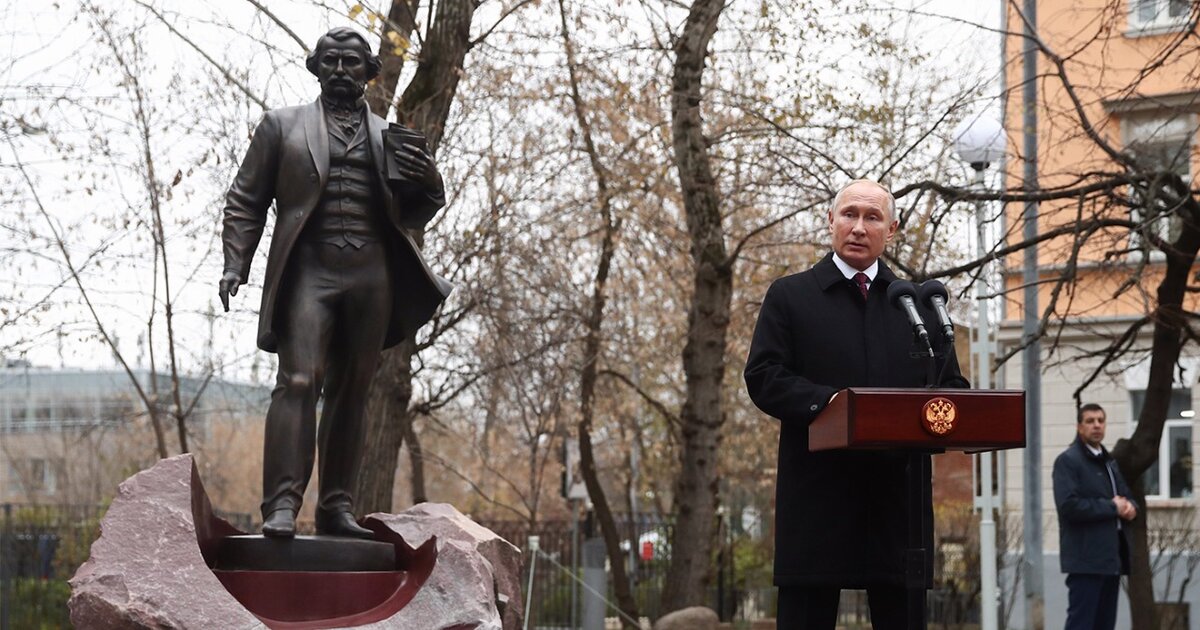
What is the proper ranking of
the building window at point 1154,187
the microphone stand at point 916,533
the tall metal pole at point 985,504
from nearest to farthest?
the microphone stand at point 916,533, the building window at point 1154,187, the tall metal pole at point 985,504

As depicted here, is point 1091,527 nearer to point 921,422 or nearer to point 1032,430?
point 1032,430

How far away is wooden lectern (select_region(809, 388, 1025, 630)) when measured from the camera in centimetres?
459

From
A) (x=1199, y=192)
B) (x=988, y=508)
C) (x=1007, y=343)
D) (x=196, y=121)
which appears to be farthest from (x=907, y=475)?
(x=1007, y=343)

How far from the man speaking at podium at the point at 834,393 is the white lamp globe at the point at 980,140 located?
24.9 feet

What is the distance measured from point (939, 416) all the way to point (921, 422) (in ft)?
0.17

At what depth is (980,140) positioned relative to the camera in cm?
1280

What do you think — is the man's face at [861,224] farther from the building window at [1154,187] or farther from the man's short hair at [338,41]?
the building window at [1154,187]

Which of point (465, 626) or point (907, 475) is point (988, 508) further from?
point (907, 475)

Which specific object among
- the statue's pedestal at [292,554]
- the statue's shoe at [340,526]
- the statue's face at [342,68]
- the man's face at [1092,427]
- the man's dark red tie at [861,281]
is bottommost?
the statue's pedestal at [292,554]

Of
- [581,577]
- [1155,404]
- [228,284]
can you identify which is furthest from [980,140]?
[581,577]

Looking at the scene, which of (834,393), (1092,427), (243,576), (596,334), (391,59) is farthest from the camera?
(596,334)

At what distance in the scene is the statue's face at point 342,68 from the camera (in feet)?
26.0

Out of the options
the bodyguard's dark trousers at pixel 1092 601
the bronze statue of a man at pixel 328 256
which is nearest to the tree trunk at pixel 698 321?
the bodyguard's dark trousers at pixel 1092 601

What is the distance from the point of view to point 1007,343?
86.3 feet
